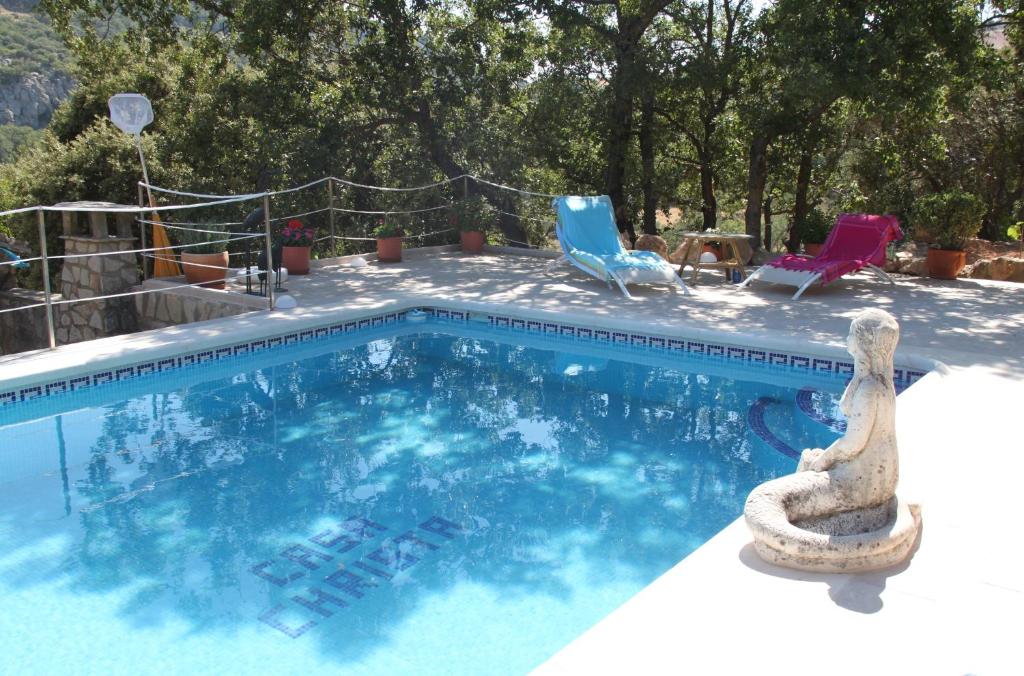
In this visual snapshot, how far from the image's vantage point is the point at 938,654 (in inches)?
101

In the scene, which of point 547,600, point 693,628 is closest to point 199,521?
point 547,600

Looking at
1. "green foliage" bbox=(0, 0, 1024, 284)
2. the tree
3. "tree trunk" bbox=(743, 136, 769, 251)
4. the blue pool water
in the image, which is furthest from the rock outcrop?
the blue pool water

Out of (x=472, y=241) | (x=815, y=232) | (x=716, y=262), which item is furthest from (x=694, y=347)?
(x=472, y=241)

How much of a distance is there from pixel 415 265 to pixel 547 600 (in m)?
7.65

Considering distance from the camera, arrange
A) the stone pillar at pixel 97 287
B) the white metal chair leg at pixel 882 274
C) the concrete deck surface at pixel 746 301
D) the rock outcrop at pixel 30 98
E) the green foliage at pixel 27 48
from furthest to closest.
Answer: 1. the rock outcrop at pixel 30 98
2. the green foliage at pixel 27 48
3. the white metal chair leg at pixel 882 274
4. the stone pillar at pixel 97 287
5. the concrete deck surface at pixel 746 301

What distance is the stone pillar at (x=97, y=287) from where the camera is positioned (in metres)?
8.34

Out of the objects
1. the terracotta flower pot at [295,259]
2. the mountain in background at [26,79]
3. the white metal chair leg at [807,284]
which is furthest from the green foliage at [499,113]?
the mountain in background at [26,79]

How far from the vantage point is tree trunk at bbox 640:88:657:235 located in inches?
479

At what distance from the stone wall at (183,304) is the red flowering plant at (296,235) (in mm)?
1378

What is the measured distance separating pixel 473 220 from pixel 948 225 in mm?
5710

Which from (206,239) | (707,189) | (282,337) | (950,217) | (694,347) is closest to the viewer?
(694,347)

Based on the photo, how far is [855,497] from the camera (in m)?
3.21

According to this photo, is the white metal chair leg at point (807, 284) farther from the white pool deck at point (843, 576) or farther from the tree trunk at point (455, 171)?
the tree trunk at point (455, 171)

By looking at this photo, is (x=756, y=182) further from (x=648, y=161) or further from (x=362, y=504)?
(x=362, y=504)
